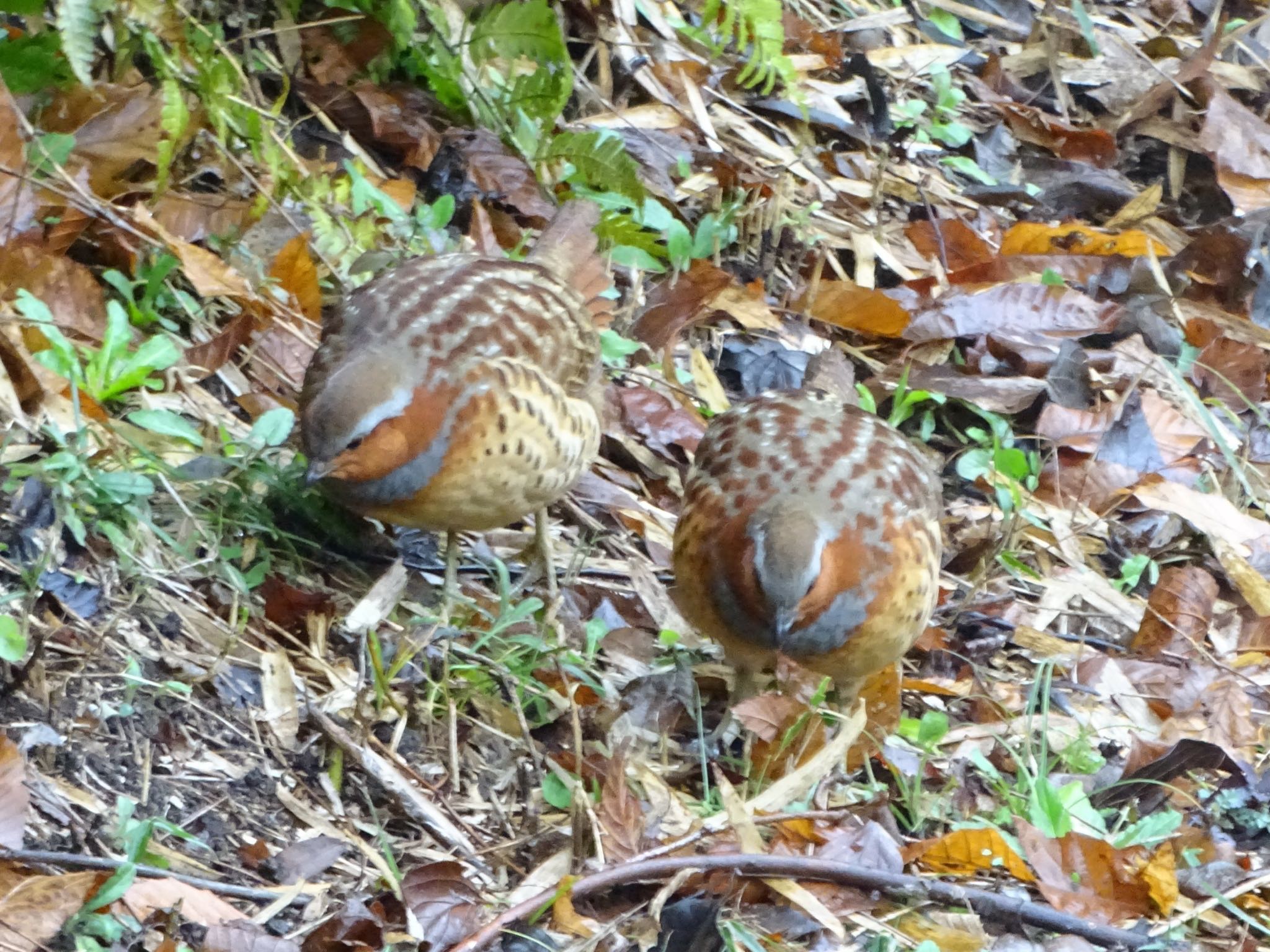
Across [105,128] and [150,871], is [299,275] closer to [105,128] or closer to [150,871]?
[105,128]

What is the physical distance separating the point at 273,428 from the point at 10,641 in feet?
4.50

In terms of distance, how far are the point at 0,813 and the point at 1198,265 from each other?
5985 mm

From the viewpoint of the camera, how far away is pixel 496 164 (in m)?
6.42

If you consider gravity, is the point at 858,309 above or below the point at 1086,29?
below

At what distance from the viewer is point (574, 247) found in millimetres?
5902

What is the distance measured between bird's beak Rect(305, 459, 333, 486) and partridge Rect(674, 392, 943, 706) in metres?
1.03

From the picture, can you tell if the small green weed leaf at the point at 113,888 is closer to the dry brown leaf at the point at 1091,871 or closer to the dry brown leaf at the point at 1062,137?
the dry brown leaf at the point at 1091,871

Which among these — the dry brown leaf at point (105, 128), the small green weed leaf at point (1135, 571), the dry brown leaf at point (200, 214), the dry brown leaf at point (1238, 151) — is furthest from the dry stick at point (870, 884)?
the dry brown leaf at point (1238, 151)

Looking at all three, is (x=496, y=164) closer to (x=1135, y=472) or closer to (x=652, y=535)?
(x=652, y=535)

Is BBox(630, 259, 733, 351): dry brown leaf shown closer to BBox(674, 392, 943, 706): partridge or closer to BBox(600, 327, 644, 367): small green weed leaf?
BBox(600, 327, 644, 367): small green weed leaf

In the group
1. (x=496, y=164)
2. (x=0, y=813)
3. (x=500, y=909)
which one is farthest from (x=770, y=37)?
(x=0, y=813)

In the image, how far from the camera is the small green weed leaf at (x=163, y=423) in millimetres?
4441

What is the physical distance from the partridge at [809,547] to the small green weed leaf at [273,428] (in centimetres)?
118

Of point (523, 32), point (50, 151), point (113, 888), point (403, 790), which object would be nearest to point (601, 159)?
point (523, 32)
